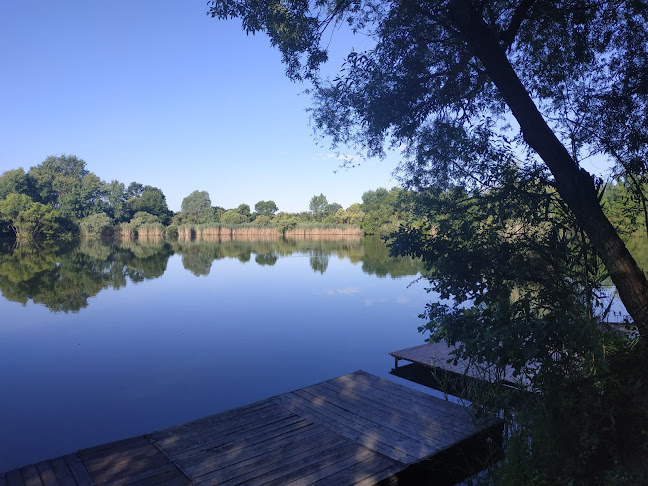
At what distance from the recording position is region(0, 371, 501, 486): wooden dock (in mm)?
3523

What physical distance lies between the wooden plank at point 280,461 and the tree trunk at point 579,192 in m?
2.86

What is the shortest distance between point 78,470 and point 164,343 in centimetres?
660

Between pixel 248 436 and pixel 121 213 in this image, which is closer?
pixel 248 436

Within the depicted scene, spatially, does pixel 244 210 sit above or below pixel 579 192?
above

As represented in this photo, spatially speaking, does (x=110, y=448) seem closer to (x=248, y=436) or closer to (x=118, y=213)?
(x=248, y=436)

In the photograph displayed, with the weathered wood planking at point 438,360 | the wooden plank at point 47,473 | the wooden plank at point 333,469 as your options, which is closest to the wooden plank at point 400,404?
the wooden plank at point 333,469

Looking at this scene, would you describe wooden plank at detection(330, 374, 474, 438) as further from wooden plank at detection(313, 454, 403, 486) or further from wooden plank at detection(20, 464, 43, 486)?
wooden plank at detection(20, 464, 43, 486)

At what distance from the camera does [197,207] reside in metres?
75.6

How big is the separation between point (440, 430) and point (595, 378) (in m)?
1.78

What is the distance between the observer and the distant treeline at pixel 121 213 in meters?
47.0

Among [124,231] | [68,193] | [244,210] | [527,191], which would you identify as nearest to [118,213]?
[124,231]

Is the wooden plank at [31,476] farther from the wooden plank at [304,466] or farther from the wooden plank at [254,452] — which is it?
the wooden plank at [304,466]

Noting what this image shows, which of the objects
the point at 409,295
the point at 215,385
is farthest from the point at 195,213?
the point at 215,385

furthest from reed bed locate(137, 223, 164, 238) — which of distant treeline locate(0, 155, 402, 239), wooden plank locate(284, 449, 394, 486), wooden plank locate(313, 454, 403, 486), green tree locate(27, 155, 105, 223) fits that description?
wooden plank locate(313, 454, 403, 486)
